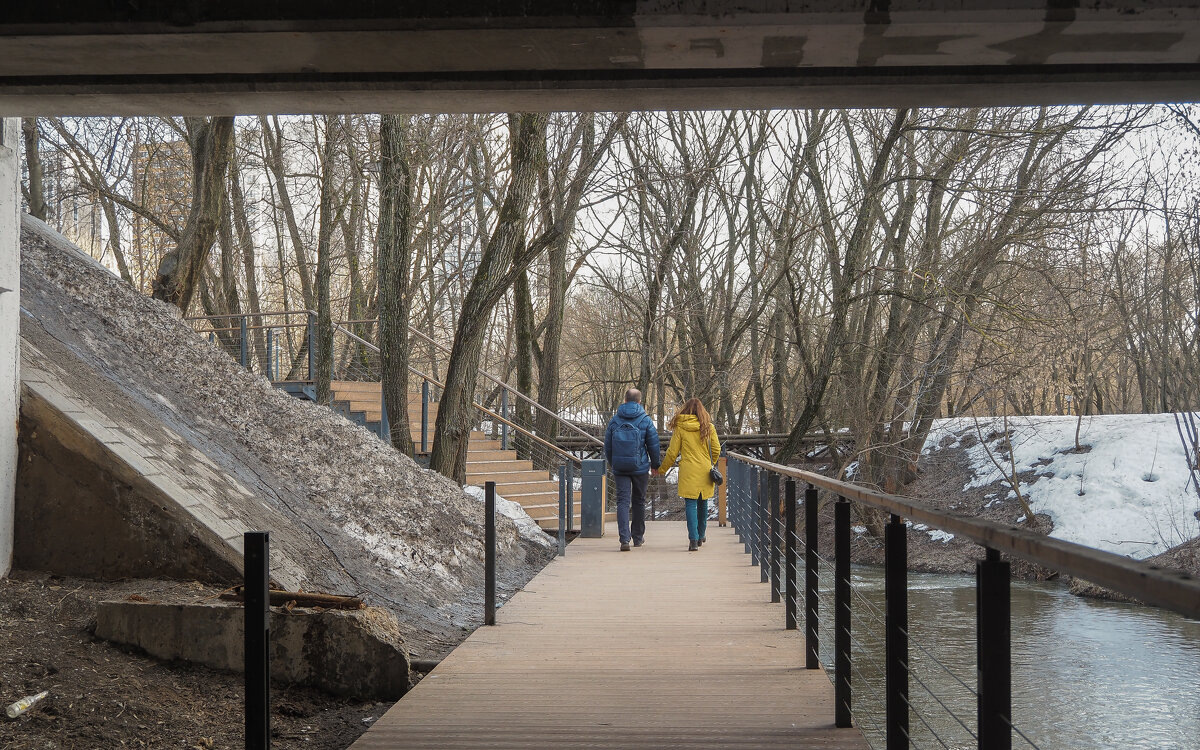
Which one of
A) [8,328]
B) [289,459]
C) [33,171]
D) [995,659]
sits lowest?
[995,659]

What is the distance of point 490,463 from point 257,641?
14.7 metres

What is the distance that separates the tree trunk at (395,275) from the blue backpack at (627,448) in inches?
179

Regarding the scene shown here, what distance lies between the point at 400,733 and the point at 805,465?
24.7 meters

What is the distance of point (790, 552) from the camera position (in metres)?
6.78

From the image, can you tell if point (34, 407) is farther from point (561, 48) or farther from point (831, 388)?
point (831, 388)

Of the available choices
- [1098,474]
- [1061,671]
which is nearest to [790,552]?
[1061,671]

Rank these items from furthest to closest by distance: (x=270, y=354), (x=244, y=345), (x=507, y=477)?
(x=270, y=354) < (x=244, y=345) < (x=507, y=477)

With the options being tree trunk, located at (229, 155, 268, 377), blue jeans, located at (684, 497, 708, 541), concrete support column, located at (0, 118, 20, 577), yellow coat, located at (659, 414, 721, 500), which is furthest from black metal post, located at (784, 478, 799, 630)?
tree trunk, located at (229, 155, 268, 377)

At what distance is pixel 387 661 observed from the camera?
6105mm

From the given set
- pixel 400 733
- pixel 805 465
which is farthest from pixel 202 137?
pixel 805 465

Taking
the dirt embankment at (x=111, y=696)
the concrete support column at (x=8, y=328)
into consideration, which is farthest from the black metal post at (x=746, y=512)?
the concrete support column at (x=8, y=328)

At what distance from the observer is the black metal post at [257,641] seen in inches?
140

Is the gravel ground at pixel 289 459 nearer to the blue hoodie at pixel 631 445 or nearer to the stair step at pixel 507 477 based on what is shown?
the blue hoodie at pixel 631 445

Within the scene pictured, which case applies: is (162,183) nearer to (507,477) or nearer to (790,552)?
(507,477)
